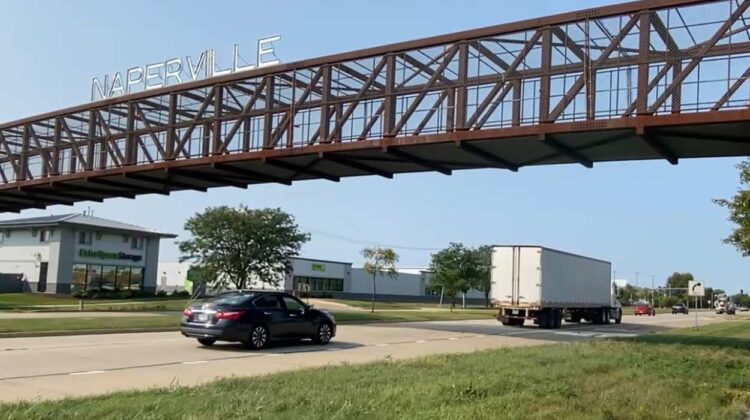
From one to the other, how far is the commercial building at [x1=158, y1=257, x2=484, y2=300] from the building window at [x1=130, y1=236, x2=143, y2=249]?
18.1 metres

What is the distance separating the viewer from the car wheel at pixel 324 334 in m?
21.2

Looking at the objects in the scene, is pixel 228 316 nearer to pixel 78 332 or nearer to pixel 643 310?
pixel 78 332

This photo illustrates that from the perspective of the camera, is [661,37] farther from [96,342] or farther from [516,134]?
[96,342]

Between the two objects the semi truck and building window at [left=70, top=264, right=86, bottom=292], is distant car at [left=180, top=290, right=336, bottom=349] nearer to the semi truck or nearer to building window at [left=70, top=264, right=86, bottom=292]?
the semi truck

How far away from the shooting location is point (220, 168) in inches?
1272

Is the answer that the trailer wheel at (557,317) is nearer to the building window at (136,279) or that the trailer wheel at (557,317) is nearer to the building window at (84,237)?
the building window at (84,237)

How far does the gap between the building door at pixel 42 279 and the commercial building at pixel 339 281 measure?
2534 cm

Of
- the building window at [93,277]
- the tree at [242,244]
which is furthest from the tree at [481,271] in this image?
the building window at [93,277]

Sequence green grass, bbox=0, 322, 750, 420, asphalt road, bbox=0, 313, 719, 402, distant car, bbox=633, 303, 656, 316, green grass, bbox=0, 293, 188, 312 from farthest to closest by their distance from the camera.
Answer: distant car, bbox=633, 303, 656, 316, green grass, bbox=0, 293, 188, 312, asphalt road, bbox=0, 313, 719, 402, green grass, bbox=0, 322, 750, 420

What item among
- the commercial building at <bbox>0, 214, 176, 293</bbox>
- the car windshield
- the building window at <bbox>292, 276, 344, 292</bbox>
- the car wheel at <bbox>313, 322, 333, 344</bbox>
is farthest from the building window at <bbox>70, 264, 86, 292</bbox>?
the car windshield

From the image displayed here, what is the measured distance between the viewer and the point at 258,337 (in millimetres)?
A: 19109

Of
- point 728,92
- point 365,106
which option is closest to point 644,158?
point 728,92

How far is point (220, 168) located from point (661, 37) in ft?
60.6

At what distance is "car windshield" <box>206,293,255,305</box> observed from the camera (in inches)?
749
